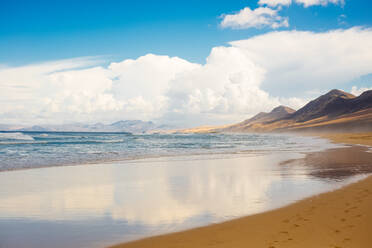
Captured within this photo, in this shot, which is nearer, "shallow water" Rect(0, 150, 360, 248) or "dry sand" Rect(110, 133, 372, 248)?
"dry sand" Rect(110, 133, 372, 248)

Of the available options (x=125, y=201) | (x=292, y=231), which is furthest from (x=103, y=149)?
(x=292, y=231)

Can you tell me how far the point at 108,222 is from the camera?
8.18m

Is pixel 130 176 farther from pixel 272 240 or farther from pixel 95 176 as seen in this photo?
pixel 272 240

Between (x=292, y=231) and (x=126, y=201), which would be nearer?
(x=292, y=231)

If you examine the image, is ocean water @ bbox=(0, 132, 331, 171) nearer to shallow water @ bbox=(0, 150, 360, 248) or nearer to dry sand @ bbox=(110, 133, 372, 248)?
shallow water @ bbox=(0, 150, 360, 248)

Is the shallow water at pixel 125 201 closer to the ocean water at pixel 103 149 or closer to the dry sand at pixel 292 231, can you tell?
the dry sand at pixel 292 231

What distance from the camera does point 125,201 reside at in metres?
10.8

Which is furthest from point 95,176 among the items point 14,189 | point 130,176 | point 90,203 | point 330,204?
point 330,204

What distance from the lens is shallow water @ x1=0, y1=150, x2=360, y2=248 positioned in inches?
292

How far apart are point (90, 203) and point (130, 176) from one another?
256 inches

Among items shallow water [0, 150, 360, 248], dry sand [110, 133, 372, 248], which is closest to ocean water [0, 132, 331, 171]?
shallow water [0, 150, 360, 248]

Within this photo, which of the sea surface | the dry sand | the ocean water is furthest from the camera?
the ocean water

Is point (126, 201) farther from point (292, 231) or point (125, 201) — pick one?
point (292, 231)

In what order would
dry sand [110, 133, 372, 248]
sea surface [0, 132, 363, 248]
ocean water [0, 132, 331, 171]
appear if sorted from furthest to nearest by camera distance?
ocean water [0, 132, 331, 171], sea surface [0, 132, 363, 248], dry sand [110, 133, 372, 248]
